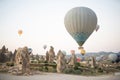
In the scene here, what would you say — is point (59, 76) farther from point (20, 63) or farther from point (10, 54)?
point (10, 54)

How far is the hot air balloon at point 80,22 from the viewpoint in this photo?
9656 millimetres

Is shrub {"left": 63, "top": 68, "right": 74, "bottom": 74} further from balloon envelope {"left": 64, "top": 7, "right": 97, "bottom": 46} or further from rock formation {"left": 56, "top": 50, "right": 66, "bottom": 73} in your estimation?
balloon envelope {"left": 64, "top": 7, "right": 97, "bottom": 46}

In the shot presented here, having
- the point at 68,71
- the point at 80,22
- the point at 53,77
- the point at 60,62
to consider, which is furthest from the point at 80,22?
the point at 53,77

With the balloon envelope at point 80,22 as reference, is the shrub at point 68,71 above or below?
below

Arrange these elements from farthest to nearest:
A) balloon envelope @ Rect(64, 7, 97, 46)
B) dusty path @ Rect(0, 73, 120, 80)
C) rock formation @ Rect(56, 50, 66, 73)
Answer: rock formation @ Rect(56, 50, 66, 73) → balloon envelope @ Rect(64, 7, 97, 46) → dusty path @ Rect(0, 73, 120, 80)

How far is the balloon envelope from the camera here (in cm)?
966

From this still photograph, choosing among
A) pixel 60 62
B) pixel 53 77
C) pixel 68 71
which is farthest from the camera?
pixel 60 62

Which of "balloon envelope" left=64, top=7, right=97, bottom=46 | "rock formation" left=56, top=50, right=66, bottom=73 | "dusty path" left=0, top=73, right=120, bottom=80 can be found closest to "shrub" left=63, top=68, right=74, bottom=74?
"rock formation" left=56, top=50, right=66, bottom=73

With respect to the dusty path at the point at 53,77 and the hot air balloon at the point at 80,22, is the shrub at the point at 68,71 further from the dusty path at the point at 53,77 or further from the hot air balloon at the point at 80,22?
the hot air balloon at the point at 80,22

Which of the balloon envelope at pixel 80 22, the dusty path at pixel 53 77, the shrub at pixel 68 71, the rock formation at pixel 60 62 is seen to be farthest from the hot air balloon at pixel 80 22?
the dusty path at pixel 53 77

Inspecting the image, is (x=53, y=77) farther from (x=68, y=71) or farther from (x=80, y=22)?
(x=80, y=22)

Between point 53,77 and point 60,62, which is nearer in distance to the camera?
point 53,77

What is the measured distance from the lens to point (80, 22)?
973cm

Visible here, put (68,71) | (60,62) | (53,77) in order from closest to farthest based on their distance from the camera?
(53,77), (68,71), (60,62)
